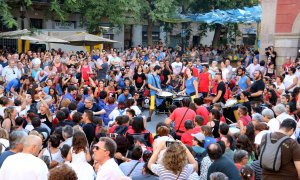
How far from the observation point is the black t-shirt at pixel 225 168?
5.46 meters

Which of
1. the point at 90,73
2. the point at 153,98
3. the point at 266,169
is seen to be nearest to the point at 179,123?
the point at 266,169

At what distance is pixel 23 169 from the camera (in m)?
4.96

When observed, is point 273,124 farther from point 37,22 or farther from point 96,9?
point 37,22

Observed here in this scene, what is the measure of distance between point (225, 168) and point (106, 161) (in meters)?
1.46

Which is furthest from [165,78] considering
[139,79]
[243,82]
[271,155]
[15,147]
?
[271,155]

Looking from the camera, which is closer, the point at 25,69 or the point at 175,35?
the point at 25,69

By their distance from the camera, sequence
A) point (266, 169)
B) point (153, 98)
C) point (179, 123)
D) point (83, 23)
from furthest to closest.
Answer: point (83, 23)
point (153, 98)
point (179, 123)
point (266, 169)

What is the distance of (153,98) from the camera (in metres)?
14.0

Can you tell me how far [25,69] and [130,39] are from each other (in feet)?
75.5

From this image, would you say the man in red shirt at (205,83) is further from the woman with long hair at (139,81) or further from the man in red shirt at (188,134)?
the man in red shirt at (188,134)

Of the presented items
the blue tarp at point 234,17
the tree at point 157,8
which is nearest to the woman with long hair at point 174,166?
the blue tarp at point 234,17

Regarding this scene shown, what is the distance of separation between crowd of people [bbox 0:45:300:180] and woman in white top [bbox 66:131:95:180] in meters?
0.01

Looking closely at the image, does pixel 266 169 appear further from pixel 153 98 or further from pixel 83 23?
pixel 83 23

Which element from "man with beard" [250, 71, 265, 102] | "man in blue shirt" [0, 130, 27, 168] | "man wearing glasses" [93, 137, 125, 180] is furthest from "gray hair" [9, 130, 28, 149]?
"man with beard" [250, 71, 265, 102]
